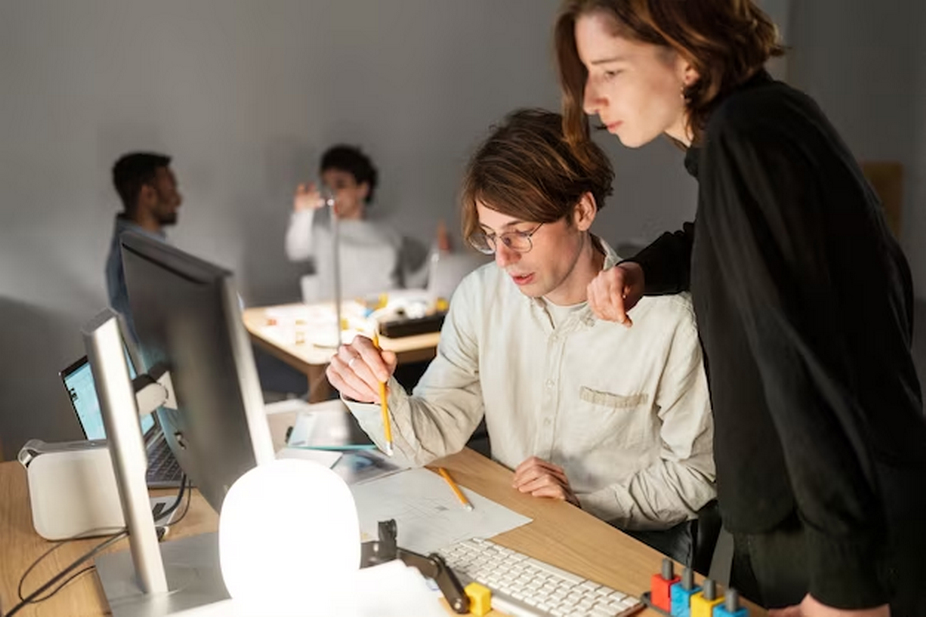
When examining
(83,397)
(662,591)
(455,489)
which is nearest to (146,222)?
(83,397)

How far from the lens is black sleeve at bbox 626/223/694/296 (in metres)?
1.40

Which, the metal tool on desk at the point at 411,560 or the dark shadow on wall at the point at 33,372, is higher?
the metal tool on desk at the point at 411,560

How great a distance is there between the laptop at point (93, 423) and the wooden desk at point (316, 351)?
1169 mm

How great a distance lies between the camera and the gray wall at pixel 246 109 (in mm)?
3641

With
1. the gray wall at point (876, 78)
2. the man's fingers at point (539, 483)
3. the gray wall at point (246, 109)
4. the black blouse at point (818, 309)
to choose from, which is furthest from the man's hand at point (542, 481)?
the gray wall at point (876, 78)

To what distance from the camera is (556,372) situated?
67.7 inches

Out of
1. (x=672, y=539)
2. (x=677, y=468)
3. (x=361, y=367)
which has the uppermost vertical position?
(x=361, y=367)

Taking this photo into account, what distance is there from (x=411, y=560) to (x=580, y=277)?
2.15ft

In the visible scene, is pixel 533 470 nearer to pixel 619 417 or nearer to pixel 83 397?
pixel 619 417

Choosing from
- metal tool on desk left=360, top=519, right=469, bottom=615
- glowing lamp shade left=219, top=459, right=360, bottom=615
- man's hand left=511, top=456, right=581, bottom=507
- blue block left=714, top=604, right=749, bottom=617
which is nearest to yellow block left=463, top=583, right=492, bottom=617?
metal tool on desk left=360, top=519, right=469, bottom=615

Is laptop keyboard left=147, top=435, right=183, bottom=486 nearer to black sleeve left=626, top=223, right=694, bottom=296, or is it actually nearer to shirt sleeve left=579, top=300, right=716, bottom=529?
shirt sleeve left=579, top=300, right=716, bottom=529

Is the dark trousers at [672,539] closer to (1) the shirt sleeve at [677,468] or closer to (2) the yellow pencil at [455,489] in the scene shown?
(1) the shirt sleeve at [677,468]

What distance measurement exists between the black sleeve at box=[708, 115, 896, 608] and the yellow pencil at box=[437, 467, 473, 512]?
2.06 ft

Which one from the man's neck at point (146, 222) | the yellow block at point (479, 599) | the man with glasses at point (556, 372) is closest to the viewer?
the yellow block at point (479, 599)
